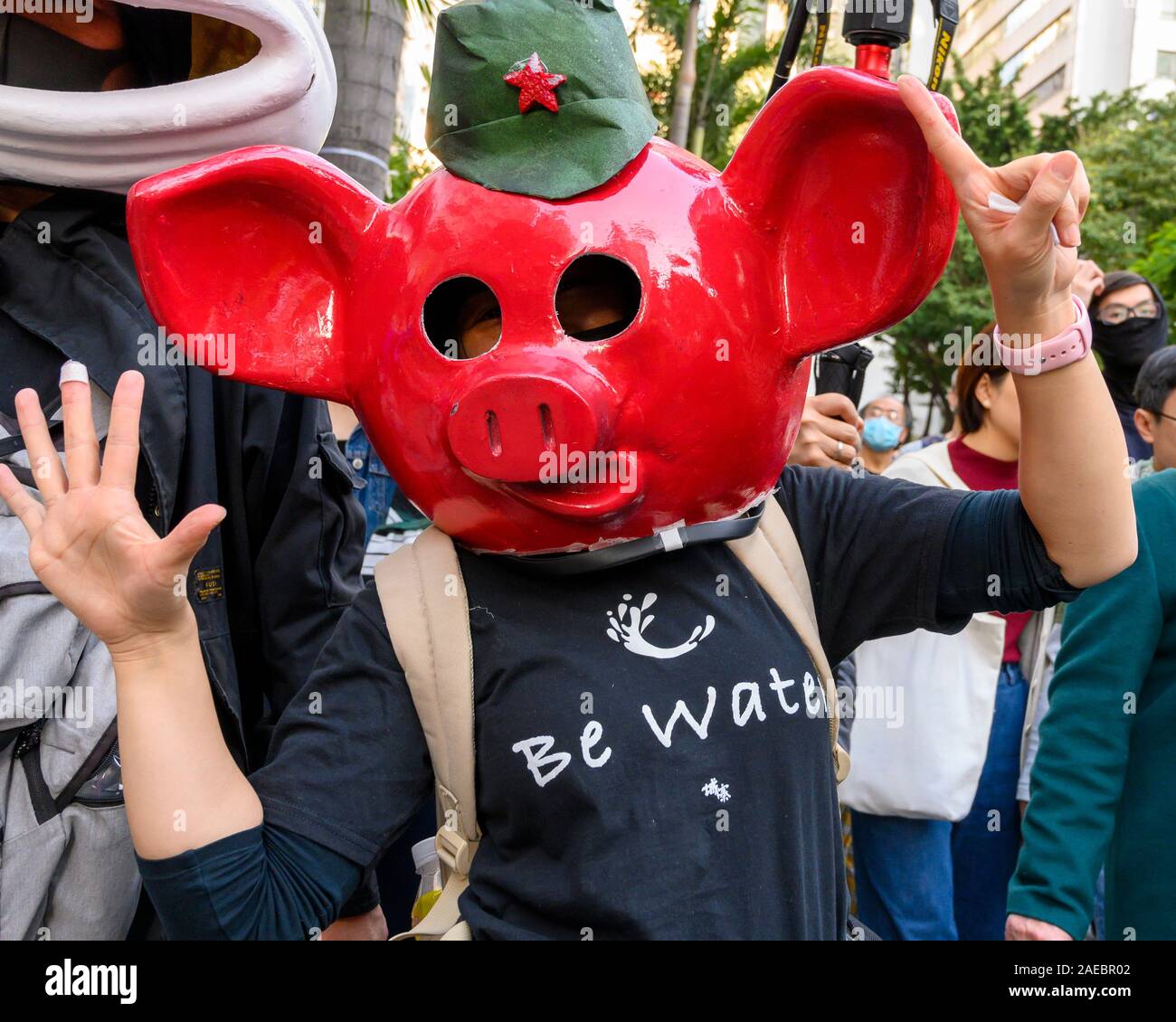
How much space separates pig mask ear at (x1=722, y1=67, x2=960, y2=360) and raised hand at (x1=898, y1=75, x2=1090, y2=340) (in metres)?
0.12

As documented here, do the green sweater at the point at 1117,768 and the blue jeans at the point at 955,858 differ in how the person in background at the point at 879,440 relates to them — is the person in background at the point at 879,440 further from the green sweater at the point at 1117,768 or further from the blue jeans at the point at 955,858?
the green sweater at the point at 1117,768

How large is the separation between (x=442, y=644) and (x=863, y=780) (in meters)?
2.31

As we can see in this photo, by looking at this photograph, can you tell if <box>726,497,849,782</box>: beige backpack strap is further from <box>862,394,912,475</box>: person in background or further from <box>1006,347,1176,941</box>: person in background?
<box>862,394,912,475</box>: person in background

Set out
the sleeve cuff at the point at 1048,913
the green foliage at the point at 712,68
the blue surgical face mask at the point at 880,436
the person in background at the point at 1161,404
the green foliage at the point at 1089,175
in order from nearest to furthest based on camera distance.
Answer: the sleeve cuff at the point at 1048,913 < the person in background at the point at 1161,404 < the blue surgical face mask at the point at 880,436 < the green foliage at the point at 712,68 < the green foliage at the point at 1089,175

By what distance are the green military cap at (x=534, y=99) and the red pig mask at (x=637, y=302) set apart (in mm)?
34

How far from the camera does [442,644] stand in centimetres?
168

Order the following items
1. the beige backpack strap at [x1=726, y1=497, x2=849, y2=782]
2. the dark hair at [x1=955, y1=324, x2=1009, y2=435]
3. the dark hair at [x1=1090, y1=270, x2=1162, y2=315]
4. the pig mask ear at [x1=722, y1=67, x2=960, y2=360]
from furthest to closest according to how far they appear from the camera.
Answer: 1. the dark hair at [x1=1090, y1=270, x2=1162, y2=315]
2. the dark hair at [x1=955, y1=324, x2=1009, y2=435]
3. the beige backpack strap at [x1=726, y1=497, x2=849, y2=782]
4. the pig mask ear at [x1=722, y1=67, x2=960, y2=360]

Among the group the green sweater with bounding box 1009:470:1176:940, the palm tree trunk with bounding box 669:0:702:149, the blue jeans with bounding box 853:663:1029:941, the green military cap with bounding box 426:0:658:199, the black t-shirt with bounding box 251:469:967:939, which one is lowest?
the blue jeans with bounding box 853:663:1029:941

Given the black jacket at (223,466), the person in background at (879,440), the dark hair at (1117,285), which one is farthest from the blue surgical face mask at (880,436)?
the black jacket at (223,466)

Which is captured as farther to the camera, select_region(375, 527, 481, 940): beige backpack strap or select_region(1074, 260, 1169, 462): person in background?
select_region(1074, 260, 1169, 462): person in background

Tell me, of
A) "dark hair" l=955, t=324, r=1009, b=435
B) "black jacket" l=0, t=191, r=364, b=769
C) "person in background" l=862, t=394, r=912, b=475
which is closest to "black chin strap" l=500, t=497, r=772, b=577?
"black jacket" l=0, t=191, r=364, b=769

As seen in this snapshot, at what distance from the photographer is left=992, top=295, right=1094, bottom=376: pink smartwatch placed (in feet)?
5.02

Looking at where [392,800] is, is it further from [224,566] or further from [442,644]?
[224,566]

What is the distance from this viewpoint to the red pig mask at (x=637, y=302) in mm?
1598
